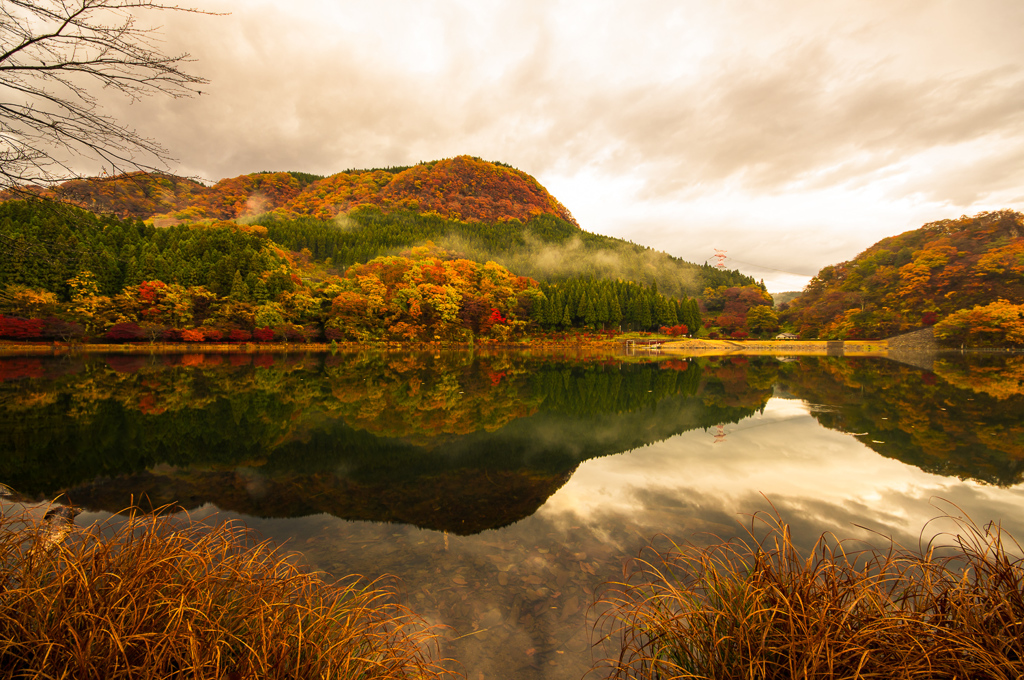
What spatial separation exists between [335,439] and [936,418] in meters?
14.0

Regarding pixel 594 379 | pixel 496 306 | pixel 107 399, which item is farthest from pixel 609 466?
pixel 496 306

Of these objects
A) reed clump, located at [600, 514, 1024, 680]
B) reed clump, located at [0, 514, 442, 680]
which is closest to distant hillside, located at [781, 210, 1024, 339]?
reed clump, located at [600, 514, 1024, 680]

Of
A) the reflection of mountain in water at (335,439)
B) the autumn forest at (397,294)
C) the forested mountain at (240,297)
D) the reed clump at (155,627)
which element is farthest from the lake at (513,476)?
the forested mountain at (240,297)

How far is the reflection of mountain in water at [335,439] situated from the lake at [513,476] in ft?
0.19

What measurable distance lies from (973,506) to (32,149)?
36.9 ft

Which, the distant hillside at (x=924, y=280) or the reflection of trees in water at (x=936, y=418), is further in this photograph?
the distant hillside at (x=924, y=280)

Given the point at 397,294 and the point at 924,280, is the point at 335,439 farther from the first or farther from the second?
the point at 924,280

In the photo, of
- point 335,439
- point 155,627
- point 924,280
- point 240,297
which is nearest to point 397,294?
point 240,297

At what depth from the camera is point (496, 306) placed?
5156cm

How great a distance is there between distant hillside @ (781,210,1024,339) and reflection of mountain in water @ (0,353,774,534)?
43.2m

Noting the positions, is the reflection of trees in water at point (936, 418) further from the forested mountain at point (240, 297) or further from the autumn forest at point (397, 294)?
the forested mountain at point (240, 297)

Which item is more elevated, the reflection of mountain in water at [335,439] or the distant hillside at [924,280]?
the distant hillside at [924,280]

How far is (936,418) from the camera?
9.57 meters

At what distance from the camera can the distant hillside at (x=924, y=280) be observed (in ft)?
129
